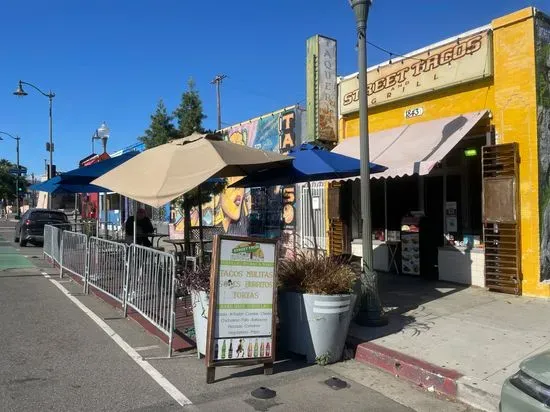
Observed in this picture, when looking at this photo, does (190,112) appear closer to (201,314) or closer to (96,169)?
(96,169)

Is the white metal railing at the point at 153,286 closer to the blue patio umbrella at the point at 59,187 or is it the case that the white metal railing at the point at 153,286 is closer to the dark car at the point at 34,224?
the blue patio umbrella at the point at 59,187

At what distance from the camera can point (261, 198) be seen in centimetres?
1697

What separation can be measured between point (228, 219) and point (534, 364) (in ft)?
52.4

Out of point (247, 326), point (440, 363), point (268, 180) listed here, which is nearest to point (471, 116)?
point (268, 180)

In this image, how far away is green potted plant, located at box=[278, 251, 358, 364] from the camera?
228 inches

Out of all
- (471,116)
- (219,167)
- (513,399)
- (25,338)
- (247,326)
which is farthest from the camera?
(471,116)

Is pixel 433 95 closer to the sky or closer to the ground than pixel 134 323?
closer to the sky

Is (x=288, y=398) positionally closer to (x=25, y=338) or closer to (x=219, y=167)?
(x=219, y=167)

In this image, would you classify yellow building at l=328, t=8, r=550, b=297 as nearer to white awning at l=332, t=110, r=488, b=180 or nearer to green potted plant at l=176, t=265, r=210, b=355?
white awning at l=332, t=110, r=488, b=180

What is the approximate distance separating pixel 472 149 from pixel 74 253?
8826 mm

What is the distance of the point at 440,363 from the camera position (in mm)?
5430

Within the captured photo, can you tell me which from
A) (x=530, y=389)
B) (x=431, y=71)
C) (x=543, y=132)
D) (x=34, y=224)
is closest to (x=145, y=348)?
(x=530, y=389)

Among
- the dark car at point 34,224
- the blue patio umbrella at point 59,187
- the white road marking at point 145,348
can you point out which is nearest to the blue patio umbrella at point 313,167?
the white road marking at point 145,348

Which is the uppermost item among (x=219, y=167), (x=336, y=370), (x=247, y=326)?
(x=219, y=167)
